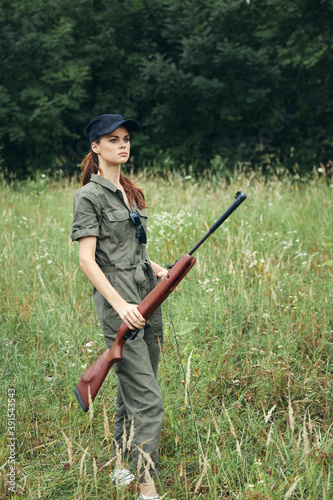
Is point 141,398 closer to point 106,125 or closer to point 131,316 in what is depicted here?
point 131,316

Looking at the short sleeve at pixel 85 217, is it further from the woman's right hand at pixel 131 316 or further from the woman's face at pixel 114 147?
the woman's right hand at pixel 131 316

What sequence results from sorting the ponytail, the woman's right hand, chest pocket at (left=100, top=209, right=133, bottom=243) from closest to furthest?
the woman's right hand
chest pocket at (left=100, top=209, right=133, bottom=243)
the ponytail

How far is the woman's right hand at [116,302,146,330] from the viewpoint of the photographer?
2158 millimetres

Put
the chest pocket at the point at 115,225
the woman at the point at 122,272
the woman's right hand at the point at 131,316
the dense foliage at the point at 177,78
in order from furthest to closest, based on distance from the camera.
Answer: the dense foliage at the point at 177,78
the chest pocket at the point at 115,225
the woman at the point at 122,272
the woman's right hand at the point at 131,316

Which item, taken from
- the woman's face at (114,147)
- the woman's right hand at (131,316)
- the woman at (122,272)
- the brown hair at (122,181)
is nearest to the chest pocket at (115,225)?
the woman at (122,272)

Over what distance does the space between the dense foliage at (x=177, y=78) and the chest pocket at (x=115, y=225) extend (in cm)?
1085

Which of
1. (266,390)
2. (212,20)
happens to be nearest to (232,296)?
(266,390)

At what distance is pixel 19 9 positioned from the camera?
13.6m

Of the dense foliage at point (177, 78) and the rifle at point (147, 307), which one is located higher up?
the dense foliage at point (177, 78)

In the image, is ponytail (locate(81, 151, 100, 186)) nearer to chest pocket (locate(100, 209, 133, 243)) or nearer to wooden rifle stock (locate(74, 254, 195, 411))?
chest pocket (locate(100, 209, 133, 243))

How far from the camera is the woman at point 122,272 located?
89.7 inches

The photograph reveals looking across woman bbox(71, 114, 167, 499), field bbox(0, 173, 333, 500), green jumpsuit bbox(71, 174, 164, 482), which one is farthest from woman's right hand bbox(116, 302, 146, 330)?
field bbox(0, 173, 333, 500)

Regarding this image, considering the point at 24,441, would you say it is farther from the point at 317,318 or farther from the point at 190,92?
the point at 190,92

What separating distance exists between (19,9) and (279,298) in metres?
13.0
